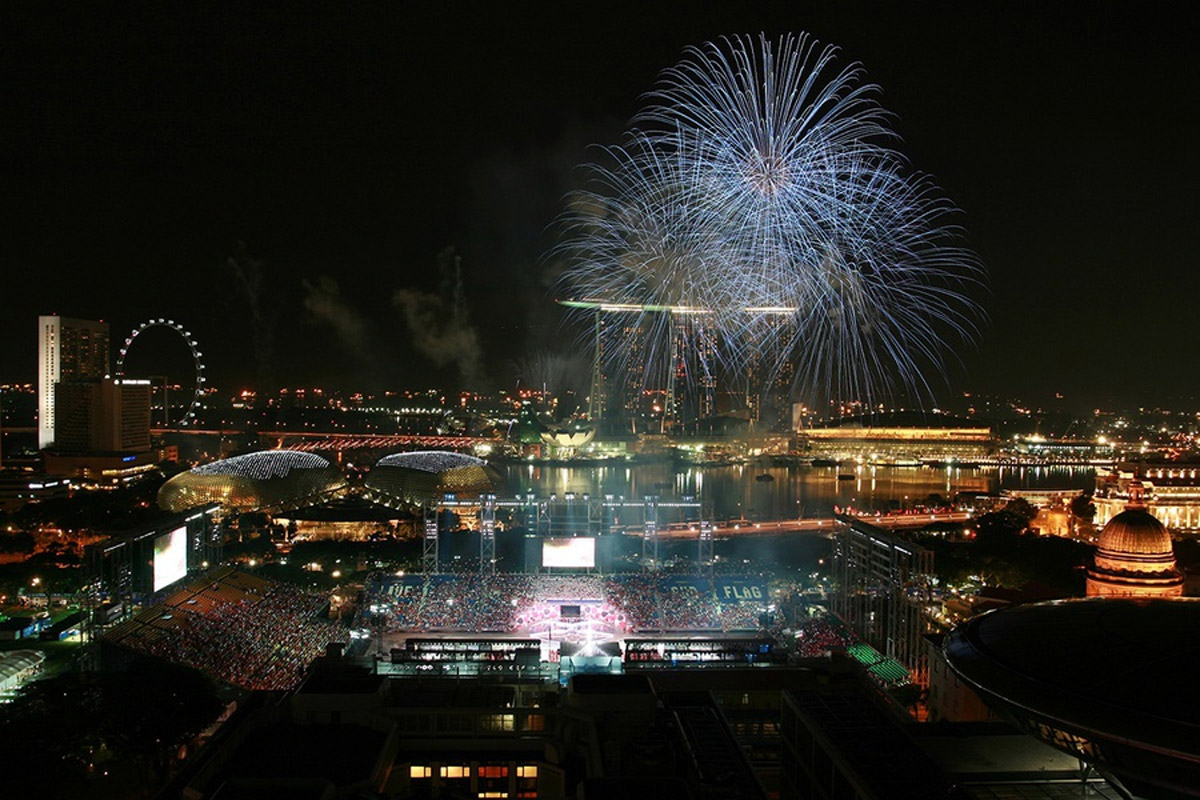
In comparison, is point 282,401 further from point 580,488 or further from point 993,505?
point 993,505

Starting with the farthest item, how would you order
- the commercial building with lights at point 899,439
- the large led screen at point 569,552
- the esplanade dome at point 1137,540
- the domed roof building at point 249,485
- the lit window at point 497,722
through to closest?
the commercial building with lights at point 899,439 < the domed roof building at point 249,485 < the large led screen at point 569,552 < the esplanade dome at point 1137,540 < the lit window at point 497,722

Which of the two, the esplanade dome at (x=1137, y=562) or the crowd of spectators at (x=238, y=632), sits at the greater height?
the esplanade dome at (x=1137, y=562)

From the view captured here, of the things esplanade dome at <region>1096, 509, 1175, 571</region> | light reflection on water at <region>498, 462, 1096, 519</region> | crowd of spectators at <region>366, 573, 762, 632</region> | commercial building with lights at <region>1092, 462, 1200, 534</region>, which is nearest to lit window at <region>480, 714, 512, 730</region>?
crowd of spectators at <region>366, 573, 762, 632</region>

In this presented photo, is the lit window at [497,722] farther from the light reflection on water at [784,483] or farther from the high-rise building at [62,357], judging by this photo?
the high-rise building at [62,357]

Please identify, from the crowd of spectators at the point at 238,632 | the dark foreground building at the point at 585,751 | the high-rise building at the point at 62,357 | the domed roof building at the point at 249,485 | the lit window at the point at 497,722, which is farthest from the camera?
the high-rise building at the point at 62,357

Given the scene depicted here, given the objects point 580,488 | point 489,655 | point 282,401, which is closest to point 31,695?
point 489,655

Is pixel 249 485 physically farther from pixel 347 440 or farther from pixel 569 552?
pixel 347 440

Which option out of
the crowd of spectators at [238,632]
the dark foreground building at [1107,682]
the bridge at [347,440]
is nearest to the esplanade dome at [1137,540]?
the dark foreground building at [1107,682]

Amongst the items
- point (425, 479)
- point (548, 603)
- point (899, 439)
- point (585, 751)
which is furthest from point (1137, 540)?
point (899, 439)

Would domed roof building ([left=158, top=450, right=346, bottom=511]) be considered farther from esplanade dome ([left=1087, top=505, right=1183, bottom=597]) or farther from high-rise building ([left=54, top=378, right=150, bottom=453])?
esplanade dome ([left=1087, top=505, right=1183, bottom=597])
